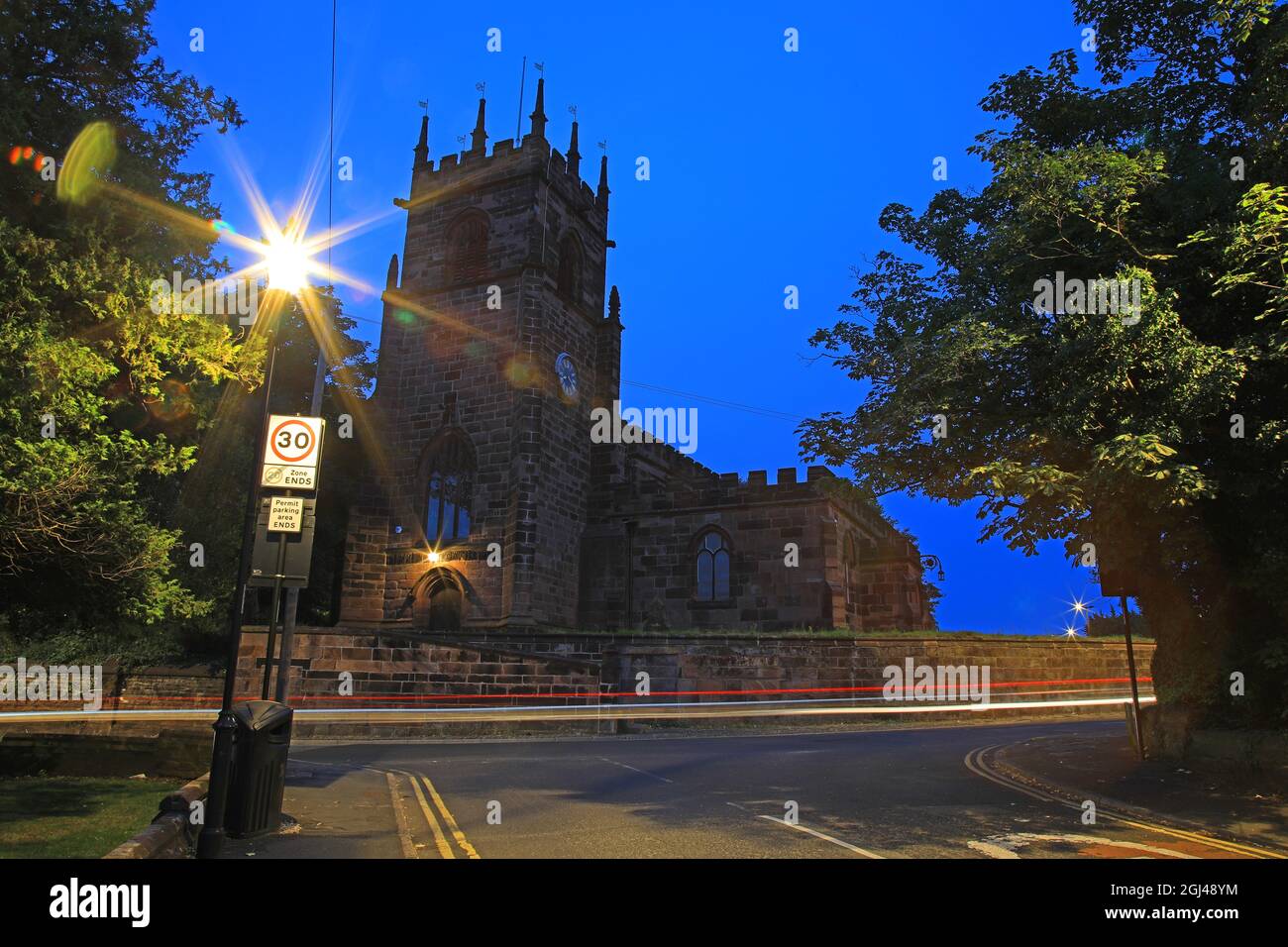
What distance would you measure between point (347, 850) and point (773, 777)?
660 centimetres

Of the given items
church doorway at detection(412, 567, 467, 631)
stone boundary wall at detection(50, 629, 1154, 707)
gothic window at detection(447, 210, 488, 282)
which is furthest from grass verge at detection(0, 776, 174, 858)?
gothic window at detection(447, 210, 488, 282)

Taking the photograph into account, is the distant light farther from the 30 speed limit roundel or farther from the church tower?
the church tower

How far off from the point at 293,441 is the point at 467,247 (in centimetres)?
2610

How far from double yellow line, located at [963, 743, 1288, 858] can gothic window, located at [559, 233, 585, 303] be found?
24949 mm

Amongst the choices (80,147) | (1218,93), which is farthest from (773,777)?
(80,147)

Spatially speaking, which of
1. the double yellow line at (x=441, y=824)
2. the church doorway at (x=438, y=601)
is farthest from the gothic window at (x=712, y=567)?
the double yellow line at (x=441, y=824)

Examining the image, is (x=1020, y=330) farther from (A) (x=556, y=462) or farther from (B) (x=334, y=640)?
(A) (x=556, y=462)

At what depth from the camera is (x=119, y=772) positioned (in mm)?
14195

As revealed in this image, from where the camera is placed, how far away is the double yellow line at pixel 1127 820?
7867 millimetres

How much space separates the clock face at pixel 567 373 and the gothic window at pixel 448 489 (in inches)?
169

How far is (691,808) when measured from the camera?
9516mm

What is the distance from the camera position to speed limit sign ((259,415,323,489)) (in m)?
8.70

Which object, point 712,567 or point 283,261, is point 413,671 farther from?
point 283,261
